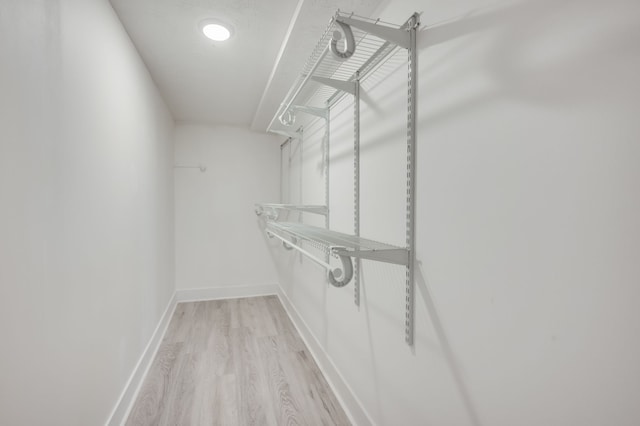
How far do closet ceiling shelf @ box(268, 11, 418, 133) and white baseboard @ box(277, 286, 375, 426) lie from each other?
163 cm

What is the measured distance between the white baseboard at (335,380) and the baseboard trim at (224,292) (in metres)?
1.01

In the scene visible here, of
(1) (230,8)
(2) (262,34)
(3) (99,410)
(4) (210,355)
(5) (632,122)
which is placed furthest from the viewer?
(4) (210,355)

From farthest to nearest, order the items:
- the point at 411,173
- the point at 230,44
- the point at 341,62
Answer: the point at 230,44
the point at 341,62
the point at 411,173

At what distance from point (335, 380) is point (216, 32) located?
2173 millimetres

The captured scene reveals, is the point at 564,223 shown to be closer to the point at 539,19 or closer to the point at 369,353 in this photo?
the point at 539,19

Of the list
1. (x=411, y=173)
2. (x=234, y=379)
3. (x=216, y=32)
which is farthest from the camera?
(x=234, y=379)

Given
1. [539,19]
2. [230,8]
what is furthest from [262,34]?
[539,19]

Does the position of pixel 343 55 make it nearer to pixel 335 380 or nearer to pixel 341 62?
pixel 341 62

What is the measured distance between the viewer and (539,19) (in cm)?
62

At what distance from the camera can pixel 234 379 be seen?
1.92 meters

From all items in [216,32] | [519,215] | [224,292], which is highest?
[216,32]

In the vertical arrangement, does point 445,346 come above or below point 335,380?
above

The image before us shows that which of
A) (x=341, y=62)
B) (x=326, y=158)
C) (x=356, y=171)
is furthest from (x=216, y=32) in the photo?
(x=356, y=171)

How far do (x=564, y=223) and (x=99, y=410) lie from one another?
1.84m
